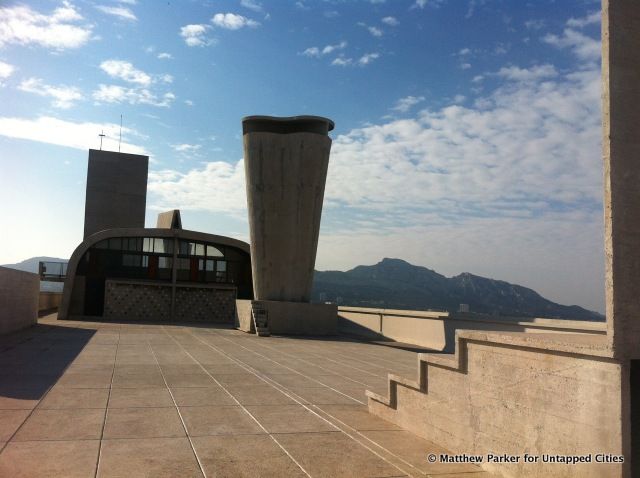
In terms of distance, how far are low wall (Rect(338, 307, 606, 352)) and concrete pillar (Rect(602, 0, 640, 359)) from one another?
903 centimetres

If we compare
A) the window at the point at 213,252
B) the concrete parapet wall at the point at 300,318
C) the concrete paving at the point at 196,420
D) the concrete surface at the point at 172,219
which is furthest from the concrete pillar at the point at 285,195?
the concrete surface at the point at 172,219

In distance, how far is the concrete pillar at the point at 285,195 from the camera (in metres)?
25.6

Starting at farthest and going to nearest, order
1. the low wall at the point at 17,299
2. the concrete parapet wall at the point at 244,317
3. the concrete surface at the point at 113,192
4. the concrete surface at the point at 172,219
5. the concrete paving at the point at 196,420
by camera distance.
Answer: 1. the concrete surface at the point at 113,192
2. the concrete surface at the point at 172,219
3. the concrete parapet wall at the point at 244,317
4. the low wall at the point at 17,299
5. the concrete paving at the point at 196,420

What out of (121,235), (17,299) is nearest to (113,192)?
(121,235)

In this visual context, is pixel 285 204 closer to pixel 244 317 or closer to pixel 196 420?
pixel 244 317

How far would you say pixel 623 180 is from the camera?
479cm

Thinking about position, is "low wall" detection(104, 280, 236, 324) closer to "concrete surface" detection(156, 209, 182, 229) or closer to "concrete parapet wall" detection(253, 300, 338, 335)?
"concrete surface" detection(156, 209, 182, 229)

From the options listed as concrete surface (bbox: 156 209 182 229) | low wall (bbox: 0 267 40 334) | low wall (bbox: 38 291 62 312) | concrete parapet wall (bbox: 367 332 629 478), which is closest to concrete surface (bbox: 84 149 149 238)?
low wall (bbox: 38 291 62 312)

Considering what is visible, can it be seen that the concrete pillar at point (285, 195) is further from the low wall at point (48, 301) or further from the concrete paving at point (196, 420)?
the low wall at point (48, 301)

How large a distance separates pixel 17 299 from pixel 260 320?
10.2m

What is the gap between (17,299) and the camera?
21.9 m

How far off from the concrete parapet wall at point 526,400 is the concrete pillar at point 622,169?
13.0 inches

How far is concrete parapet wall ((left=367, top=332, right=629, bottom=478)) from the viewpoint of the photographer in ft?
14.8

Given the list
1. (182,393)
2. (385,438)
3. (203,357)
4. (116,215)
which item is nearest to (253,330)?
(203,357)
